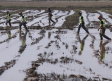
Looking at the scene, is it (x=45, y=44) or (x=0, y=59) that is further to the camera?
(x=45, y=44)

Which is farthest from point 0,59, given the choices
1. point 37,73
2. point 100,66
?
point 100,66

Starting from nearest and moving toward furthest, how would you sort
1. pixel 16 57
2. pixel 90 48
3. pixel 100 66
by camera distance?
pixel 100 66
pixel 16 57
pixel 90 48

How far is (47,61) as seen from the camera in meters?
7.89

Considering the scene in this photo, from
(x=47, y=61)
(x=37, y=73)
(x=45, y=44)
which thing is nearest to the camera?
(x=37, y=73)

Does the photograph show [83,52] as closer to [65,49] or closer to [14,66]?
[65,49]

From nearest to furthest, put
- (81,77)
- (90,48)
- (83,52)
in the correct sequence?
1. (81,77)
2. (83,52)
3. (90,48)

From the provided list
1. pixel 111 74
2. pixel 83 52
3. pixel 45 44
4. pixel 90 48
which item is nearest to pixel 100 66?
pixel 111 74

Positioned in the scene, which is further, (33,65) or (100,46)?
(100,46)

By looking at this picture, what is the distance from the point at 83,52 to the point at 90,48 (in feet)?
3.05

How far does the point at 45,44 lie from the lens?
11.1 metres

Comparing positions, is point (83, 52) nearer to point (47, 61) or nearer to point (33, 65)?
point (47, 61)

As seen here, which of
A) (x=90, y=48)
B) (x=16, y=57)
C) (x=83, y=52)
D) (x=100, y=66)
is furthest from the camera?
(x=90, y=48)

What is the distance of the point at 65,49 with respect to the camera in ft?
32.5

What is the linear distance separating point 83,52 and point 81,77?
326cm
